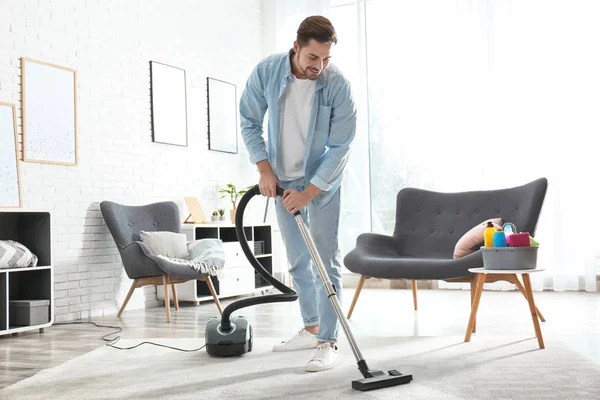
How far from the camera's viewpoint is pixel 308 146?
2.86 meters

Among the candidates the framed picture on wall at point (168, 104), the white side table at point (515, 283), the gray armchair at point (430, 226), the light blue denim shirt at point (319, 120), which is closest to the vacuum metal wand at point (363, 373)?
the light blue denim shirt at point (319, 120)

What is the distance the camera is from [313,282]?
313cm

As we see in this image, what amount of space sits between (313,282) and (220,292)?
8.50ft

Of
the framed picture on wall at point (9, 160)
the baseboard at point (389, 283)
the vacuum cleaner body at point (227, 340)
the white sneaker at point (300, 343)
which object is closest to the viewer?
the vacuum cleaner body at point (227, 340)

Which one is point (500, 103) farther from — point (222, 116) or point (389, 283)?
point (222, 116)

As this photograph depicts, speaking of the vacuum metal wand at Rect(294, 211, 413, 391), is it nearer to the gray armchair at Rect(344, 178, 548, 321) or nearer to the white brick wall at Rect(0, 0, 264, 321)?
the gray armchair at Rect(344, 178, 548, 321)

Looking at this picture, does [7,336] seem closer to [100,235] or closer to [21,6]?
[100,235]

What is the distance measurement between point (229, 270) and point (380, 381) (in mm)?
3354

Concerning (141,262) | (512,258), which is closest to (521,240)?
(512,258)

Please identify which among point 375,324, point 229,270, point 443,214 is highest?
point 443,214

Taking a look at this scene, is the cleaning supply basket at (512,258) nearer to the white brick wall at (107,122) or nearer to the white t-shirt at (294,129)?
the white t-shirt at (294,129)

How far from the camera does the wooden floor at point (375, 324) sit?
3447 millimetres

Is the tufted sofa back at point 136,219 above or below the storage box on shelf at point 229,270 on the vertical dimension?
above

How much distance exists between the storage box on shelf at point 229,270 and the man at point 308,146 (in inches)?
101
